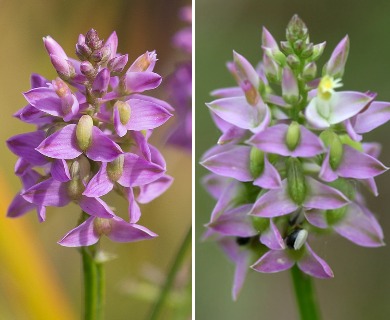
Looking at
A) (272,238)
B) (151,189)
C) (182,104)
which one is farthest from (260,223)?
(182,104)

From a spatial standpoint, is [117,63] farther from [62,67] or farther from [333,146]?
[333,146]

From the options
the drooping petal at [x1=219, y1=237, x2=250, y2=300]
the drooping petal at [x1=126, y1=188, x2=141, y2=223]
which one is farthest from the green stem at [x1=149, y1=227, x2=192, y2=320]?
the drooping petal at [x1=126, y1=188, x2=141, y2=223]

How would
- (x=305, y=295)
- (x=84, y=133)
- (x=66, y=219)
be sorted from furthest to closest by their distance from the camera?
(x=66, y=219), (x=305, y=295), (x=84, y=133)

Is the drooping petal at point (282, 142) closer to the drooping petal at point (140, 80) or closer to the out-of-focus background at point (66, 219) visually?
the drooping petal at point (140, 80)

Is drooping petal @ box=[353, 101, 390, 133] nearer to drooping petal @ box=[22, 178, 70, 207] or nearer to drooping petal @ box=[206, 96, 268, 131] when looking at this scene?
drooping petal @ box=[206, 96, 268, 131]

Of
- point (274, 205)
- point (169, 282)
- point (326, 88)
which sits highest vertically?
point (326, 88)
